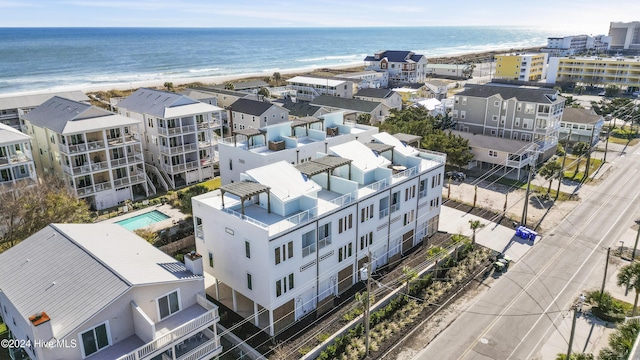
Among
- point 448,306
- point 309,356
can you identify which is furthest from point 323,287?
point 448,306

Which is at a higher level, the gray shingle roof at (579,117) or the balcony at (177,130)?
the balcony at (177,130)

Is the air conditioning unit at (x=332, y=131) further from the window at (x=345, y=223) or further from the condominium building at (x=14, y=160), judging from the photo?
the condominium building at (x=14, y=160)

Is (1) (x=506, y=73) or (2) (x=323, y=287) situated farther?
(1) (x=506, y=73)

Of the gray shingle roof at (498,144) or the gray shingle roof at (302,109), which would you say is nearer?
the gray shingle roof at (498,144)

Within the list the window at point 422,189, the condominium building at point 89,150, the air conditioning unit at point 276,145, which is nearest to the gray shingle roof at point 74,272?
the air conditioning unit at point 276,145

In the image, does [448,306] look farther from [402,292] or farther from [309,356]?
[309,356]

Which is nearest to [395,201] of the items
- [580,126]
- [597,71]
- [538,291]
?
[538,291]

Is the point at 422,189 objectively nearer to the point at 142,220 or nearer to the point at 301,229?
the point at 301,229
